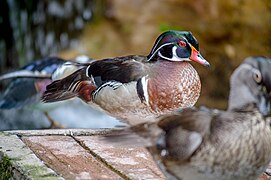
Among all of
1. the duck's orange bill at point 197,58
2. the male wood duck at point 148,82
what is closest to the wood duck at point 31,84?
the male wood duck at point 148,82

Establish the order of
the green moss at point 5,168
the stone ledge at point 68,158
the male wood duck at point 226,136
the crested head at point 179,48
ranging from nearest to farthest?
the male wood duck at point 226,136, the stone ledge at point 68,158, the green moss at point 5,168, the crested head at point 179,48

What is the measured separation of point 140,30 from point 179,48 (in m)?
5.12

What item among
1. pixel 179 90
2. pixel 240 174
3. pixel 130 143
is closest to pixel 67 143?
pixel 179 90

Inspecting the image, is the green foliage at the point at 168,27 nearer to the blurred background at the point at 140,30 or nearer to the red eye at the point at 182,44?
the blurred background at the point at 140,30

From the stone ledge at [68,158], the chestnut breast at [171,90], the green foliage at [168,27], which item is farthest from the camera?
the green foliage at [168,27]

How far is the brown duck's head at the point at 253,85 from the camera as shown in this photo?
9.93 feet

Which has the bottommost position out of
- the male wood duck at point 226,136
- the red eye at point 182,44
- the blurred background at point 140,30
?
the blurred background at point 140,30

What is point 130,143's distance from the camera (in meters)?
3.12

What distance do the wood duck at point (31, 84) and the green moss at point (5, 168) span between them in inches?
92.2

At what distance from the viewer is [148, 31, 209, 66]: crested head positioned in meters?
4.48

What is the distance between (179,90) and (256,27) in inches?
187

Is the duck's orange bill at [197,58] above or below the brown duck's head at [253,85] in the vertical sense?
below

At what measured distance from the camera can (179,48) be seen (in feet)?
14.7

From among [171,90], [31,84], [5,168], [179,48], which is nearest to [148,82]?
[171,90]
